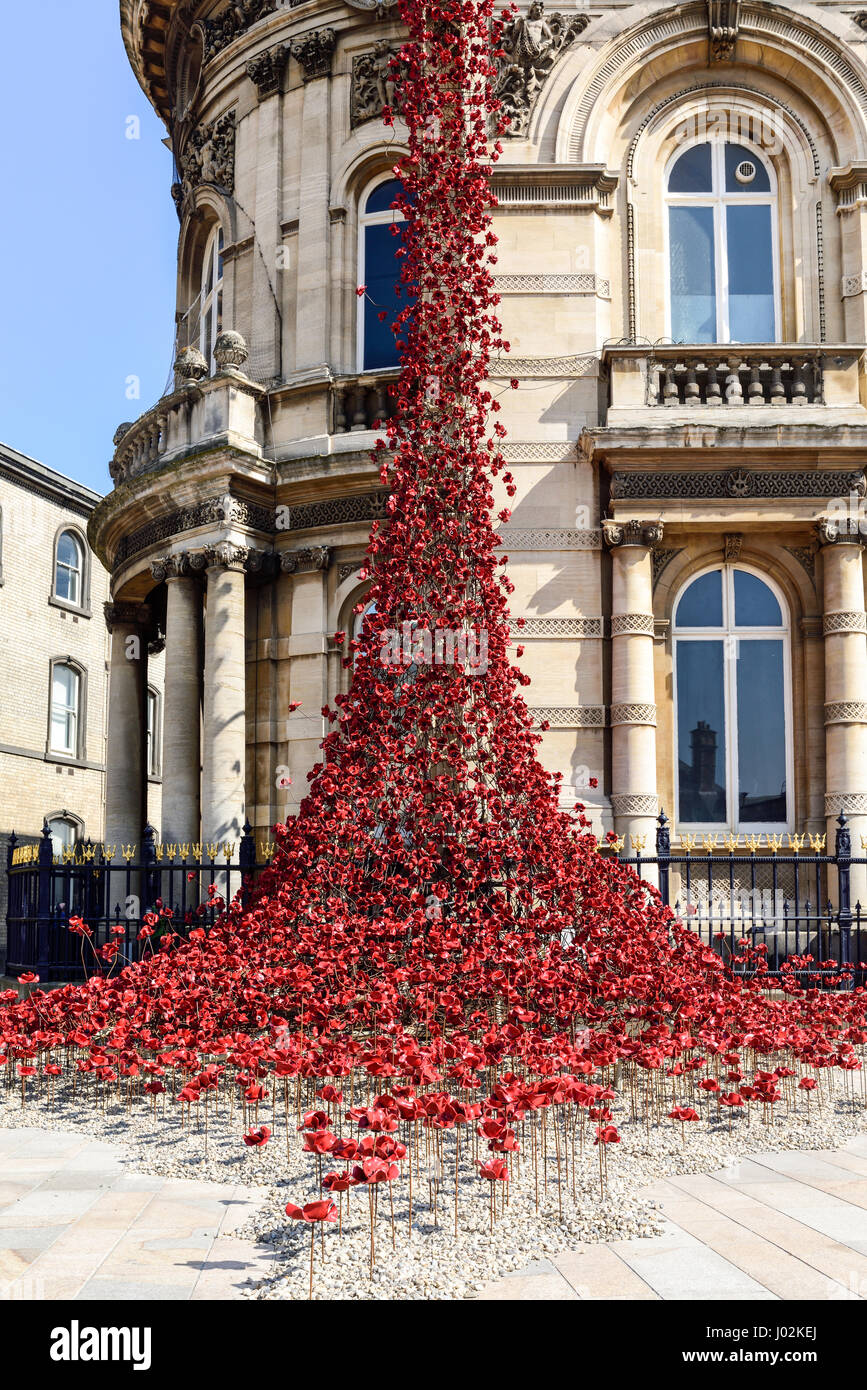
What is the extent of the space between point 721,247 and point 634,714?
6644 mm

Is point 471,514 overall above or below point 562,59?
below

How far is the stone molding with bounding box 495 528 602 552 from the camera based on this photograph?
610 inches

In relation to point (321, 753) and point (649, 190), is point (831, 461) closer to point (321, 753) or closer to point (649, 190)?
point (649, 190)

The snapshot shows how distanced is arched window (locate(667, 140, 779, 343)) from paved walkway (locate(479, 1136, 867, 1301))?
1242cm

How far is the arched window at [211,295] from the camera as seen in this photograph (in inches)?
761

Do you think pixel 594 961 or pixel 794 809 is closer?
pixel 594 961

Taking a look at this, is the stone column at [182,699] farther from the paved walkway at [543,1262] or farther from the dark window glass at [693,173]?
the paved walkway at [543,1262]

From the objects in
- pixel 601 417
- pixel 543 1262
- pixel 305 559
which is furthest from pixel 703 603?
pixel 543 1262

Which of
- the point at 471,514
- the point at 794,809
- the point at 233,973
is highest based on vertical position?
the point at 471,514

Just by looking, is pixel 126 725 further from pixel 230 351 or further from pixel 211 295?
pixel 211 295

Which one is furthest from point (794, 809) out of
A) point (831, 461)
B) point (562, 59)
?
point (562, 59)

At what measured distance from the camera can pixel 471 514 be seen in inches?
503

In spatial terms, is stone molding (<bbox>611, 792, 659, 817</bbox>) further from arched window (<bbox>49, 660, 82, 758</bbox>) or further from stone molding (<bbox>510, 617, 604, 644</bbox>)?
arched window (<bbox>49, 660, 82, 758</bbox>)
